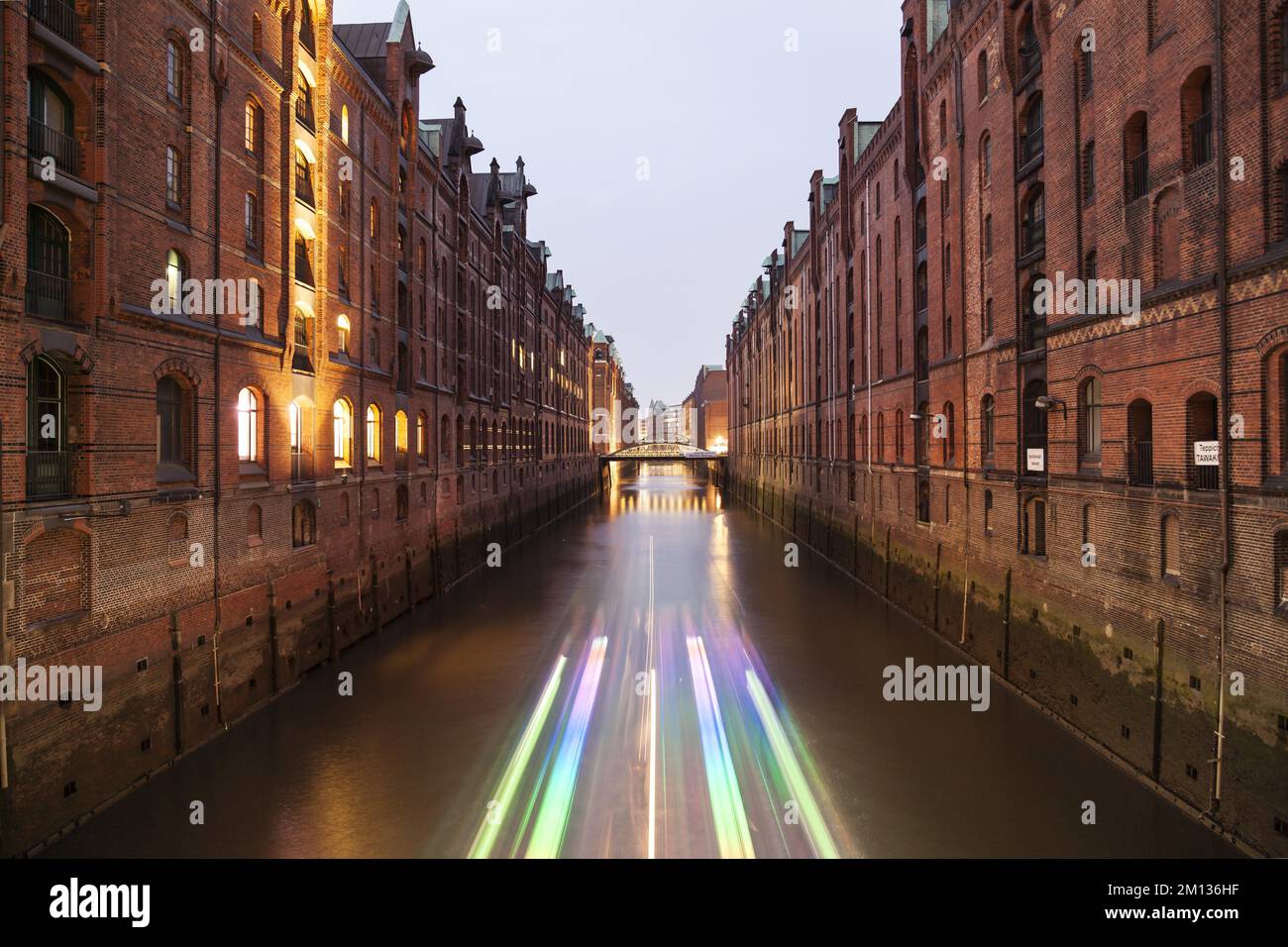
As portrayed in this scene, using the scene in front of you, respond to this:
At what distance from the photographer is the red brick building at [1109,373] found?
9359mm

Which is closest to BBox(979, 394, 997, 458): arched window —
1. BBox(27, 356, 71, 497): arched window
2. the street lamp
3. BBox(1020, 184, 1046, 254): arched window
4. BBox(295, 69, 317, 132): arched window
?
the street lamp

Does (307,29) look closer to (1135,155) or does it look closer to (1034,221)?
(1034,221)

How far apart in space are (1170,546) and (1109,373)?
11.2ft

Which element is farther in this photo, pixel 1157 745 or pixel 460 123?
pixel 460 123

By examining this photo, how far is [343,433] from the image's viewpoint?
20.6m

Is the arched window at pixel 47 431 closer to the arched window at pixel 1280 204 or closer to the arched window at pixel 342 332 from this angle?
the arched window at pixel 342 332

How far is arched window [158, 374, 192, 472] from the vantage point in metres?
12.6

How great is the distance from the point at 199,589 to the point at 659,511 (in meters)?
49.8

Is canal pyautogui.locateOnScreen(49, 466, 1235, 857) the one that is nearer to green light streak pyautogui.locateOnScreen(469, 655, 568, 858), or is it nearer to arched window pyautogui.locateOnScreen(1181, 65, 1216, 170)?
green light streak pyautogui.locateOnScreen(469, 655, 568, 858)

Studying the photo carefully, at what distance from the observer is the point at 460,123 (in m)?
32.7

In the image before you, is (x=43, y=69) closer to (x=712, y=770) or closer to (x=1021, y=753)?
(x=712, y=770)

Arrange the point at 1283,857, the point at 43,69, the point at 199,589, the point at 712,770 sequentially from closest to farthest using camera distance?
the point at 1283,857, the point at 43,69, the point at 712,770, the point at 199,589

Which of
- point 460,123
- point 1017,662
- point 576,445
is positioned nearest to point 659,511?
point 576,445
